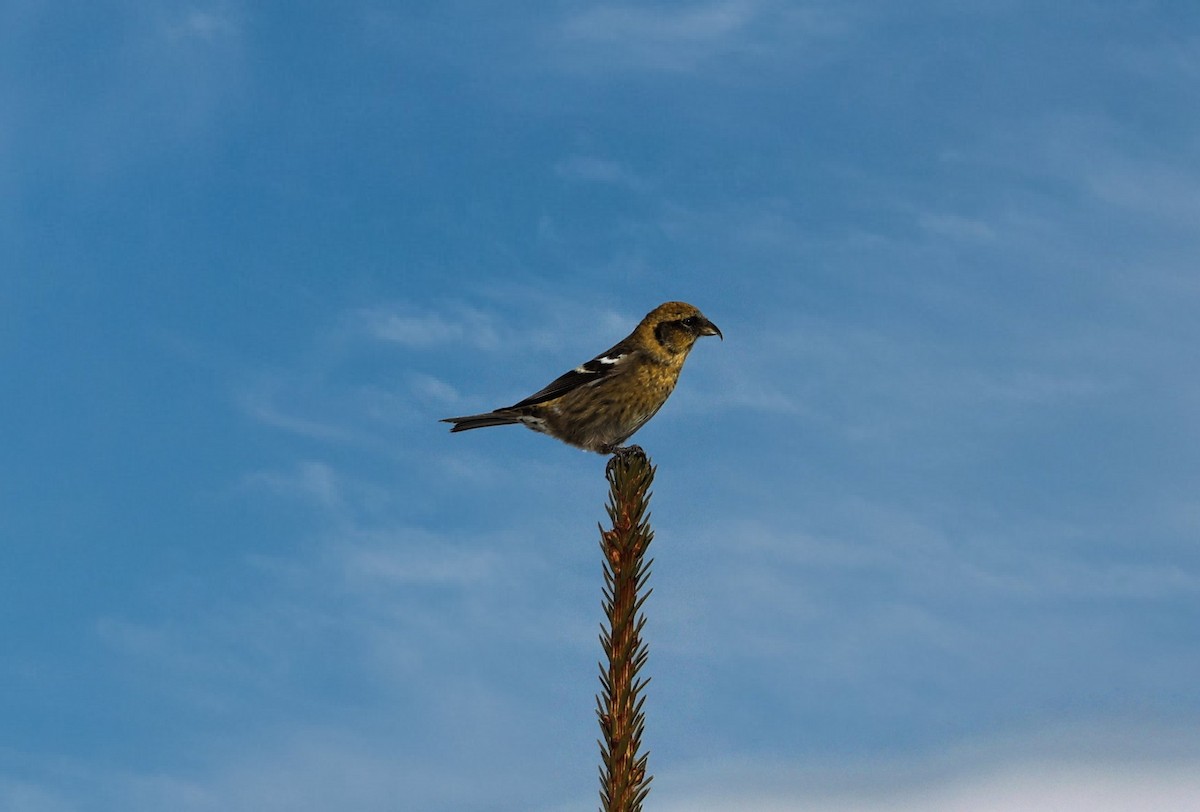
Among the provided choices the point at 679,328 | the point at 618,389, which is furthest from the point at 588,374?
the point at 679,328

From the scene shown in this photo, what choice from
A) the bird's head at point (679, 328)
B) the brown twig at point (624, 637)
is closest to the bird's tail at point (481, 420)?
the bird's head at point (679, 328)

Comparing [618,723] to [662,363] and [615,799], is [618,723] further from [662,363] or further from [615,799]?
[662,363]

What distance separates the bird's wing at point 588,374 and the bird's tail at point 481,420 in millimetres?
169

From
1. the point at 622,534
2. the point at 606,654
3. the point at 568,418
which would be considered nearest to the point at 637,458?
the point at 622,534

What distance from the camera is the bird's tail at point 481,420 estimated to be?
13156mm

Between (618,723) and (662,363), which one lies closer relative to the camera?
(618,723)

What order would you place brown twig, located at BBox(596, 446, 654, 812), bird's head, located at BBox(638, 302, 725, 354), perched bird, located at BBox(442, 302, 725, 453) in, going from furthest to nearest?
bird's head, located at BBox(638, 302, 725, 354) → perched bird, located at BBox(442, 302, 725, 453) → brown twig, located at BBox(596, 446, 654, 812)

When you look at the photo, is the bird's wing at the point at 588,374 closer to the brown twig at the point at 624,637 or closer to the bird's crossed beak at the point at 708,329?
the bird's crossed beak at the point at 708,329

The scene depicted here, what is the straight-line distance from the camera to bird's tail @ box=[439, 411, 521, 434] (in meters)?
13.2

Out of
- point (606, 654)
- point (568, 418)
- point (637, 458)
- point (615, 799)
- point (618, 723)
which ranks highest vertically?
point (568, 418)

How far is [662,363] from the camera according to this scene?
1306cm

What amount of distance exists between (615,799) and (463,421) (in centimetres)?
834

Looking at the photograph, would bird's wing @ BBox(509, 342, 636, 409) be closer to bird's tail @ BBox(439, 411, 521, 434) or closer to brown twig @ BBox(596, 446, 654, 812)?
bird's tail @ BBox(439, 411, 521, 434)

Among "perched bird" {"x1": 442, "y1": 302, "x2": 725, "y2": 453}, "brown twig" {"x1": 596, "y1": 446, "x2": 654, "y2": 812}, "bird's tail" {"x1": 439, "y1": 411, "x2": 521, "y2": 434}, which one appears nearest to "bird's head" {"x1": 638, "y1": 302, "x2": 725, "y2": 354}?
"perched bird" {"x1": 442, "y1": 302, "x2": 725, "y2": 453}
